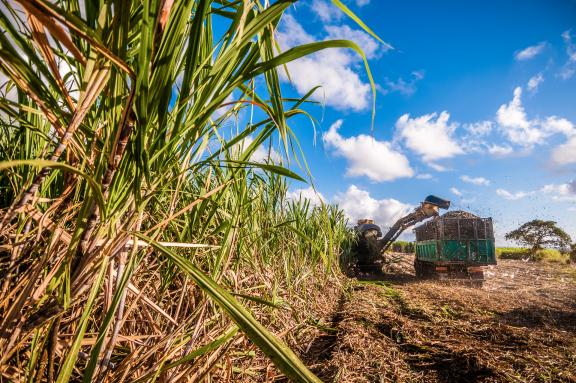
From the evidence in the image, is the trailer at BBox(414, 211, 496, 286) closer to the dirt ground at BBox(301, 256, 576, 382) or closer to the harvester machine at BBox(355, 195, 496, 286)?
the harvester machine at BBox(355, 195, 496, 286)

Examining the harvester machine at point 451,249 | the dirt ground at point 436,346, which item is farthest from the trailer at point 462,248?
the dirt ground at point 436,346

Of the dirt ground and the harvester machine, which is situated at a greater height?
the harvester machine

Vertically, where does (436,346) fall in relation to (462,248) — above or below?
below

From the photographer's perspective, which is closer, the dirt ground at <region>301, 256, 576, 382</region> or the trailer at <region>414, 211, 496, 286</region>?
the dirt ground at <region>301, 256, 576, 382</region>

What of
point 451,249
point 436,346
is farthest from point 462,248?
point 436,346

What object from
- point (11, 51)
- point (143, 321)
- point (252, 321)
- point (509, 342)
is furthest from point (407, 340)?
point (11, 51)

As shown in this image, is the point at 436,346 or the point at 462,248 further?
the point at 462,248

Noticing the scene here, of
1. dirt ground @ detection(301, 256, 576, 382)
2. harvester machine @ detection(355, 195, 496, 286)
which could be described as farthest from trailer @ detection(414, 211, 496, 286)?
dirt ground @ detection(301, 256, 576, 382)

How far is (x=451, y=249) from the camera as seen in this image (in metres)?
7.63

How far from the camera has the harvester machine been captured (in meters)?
7.45

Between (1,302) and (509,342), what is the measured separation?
337cm

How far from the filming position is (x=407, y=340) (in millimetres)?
2533

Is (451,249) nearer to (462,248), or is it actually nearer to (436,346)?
(462,248)

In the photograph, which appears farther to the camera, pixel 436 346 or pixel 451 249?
pixel 451 249
